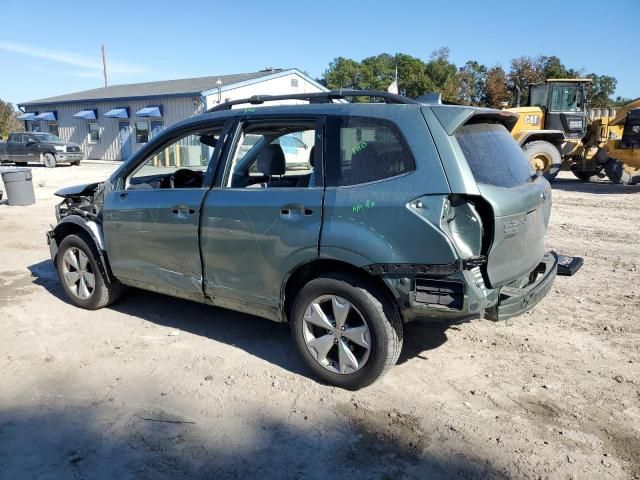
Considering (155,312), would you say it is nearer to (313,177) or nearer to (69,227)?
(69,227)

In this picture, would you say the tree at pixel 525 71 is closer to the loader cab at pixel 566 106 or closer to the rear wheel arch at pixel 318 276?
the loader cab at pixel 566 106

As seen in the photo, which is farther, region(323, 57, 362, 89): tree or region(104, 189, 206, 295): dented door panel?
region(323, 57, 362, 89): tree

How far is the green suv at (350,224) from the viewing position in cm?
305

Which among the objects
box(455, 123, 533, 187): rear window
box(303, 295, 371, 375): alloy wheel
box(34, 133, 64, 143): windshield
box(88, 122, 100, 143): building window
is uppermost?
box(88, 122, 100, 143): building window

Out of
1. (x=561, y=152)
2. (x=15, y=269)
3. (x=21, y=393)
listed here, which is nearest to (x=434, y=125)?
(x=21, y=393)

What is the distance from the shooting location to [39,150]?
24688 millimetres

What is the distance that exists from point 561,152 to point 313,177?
13.9m

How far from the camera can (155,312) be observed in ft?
16.5

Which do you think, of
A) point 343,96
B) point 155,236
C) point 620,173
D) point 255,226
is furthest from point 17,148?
point 343,96

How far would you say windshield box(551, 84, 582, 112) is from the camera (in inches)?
601

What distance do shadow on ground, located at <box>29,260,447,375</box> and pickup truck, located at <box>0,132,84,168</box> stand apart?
21.8 meters

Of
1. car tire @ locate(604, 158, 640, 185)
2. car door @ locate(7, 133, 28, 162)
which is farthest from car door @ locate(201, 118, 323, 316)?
car door @ locate(7, 133, 28, 162)

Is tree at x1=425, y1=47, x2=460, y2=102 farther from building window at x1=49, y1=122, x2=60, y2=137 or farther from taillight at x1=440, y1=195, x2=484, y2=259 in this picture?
taillight at x1=440, y1=195, x2=484, y2=259

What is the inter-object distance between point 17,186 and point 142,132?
55.0ft
